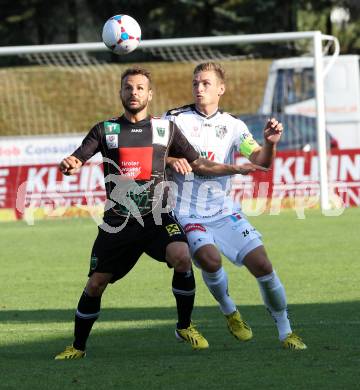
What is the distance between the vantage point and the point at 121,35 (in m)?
10.8

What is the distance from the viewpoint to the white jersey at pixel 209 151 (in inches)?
349

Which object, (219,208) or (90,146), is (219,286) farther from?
(90,146)

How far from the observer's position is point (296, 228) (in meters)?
18.9

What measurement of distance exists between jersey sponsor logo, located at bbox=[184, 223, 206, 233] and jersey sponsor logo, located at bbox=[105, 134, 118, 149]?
0.88 m

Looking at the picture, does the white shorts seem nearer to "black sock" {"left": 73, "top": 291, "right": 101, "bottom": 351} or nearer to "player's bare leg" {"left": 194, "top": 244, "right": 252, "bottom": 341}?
"player's bare leg" {"left": 194, "top": 244, "right": 252, "bottom": 341}

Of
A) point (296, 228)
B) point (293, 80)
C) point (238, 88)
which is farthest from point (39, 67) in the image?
point (296, 228)

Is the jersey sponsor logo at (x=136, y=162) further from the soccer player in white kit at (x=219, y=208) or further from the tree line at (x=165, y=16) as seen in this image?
the tree line at (x=165, y=16)

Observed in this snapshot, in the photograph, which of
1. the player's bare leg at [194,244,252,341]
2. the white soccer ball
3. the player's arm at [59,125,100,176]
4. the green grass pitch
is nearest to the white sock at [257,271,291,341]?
the green grass pitch

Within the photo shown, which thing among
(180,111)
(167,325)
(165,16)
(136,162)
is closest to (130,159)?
(136,162)

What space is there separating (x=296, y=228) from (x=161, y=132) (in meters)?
10.6

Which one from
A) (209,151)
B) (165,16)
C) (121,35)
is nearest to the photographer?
(209,151)

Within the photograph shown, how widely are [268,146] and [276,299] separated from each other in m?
1.08

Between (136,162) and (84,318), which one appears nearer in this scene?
(84,318)

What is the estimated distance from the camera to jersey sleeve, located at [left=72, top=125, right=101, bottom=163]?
8.12m
